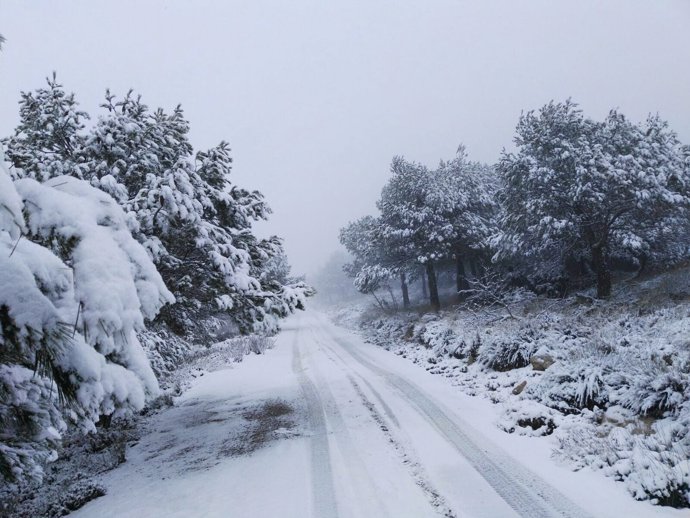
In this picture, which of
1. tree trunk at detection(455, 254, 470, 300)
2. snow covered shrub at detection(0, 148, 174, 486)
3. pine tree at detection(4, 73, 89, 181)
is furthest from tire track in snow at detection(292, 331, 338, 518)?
tree trunk at detection(455, 254, 470, 300)

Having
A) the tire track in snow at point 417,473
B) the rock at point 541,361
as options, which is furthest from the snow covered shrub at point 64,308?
the rock at point 541,361

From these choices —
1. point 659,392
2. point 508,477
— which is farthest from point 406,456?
point 659,392

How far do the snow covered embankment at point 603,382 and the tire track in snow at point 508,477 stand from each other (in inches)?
30.8

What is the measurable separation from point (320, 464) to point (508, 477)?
9.50ft

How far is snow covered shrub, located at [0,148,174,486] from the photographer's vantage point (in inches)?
104

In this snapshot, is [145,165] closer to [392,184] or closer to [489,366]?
[489,366]

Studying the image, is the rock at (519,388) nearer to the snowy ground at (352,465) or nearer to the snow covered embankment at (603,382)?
the snow covered embankment at (603,382)

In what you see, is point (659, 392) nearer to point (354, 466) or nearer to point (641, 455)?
point (641, 455)

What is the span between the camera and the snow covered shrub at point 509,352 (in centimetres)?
1010

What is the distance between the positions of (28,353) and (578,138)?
62.3 ft

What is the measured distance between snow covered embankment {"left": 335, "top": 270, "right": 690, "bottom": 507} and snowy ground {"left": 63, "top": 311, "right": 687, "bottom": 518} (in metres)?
0.36

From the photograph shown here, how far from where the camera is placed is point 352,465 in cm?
613

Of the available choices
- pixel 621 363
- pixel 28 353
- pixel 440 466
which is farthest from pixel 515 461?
pixel 28 353

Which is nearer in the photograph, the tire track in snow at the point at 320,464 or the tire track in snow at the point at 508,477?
A: the tire track in snow at the point at 508,477
